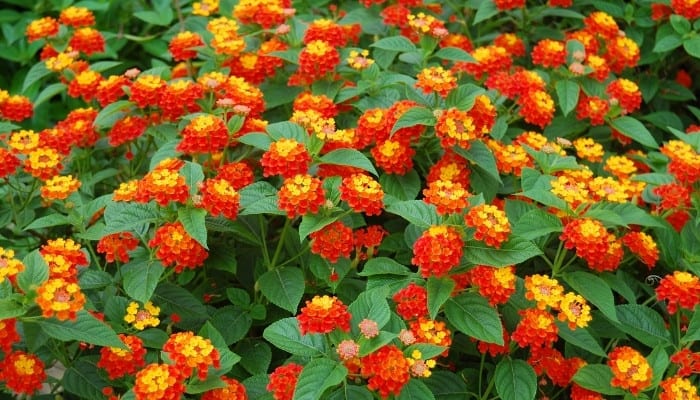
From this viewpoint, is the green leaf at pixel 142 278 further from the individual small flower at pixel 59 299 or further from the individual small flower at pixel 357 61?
the individual small flower at pixel 357 61

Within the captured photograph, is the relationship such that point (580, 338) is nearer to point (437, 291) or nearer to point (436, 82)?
point (437, 291)

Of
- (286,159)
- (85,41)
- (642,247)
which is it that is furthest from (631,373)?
(85,41)

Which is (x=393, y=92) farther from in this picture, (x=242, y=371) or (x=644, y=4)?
(x=644, y=4)

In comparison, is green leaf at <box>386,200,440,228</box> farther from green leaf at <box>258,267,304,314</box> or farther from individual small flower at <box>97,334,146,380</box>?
individual small flower at <box>97,334,146,380</box>

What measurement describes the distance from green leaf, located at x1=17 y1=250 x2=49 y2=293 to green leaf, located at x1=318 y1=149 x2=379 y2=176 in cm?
76

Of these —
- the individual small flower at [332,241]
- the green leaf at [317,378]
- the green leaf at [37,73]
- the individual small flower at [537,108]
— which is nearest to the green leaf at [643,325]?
the individual small flower at [537,108]

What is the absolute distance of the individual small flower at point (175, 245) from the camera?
2133mm

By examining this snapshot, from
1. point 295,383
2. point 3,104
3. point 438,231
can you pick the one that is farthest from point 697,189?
point 3,104

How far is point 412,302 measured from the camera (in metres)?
2.10

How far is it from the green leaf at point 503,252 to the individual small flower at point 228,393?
61 centimetres

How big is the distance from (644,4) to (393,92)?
1.31 meters

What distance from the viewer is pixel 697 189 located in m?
2.61

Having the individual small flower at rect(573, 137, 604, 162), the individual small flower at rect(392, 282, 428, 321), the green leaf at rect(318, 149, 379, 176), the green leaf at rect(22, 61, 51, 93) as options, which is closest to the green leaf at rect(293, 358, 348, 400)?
the individual small flower at rect(392, 282, 428, 321)

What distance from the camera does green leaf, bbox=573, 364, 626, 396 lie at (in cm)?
215
